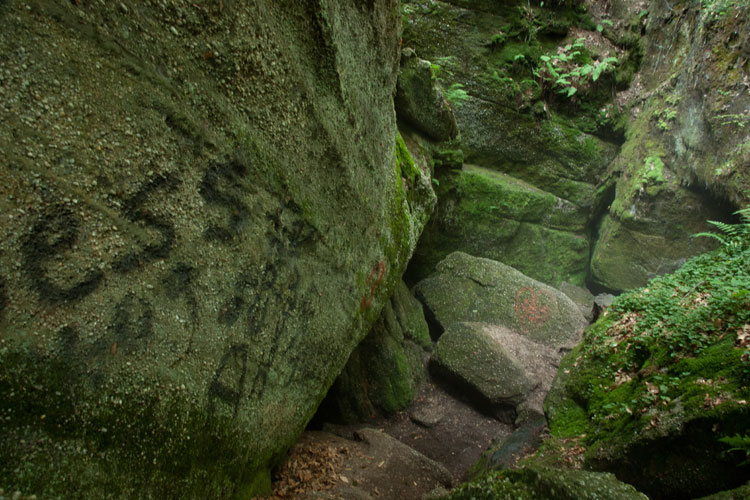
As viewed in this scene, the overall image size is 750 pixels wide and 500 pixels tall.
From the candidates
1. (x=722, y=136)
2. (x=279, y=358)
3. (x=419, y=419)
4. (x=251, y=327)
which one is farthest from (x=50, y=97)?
(x=722, y=136)

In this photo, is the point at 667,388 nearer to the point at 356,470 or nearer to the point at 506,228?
the point at 356,470

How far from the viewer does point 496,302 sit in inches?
368

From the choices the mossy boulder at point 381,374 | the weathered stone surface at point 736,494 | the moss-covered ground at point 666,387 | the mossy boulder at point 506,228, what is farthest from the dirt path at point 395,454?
the mossy boulder at point 506,228

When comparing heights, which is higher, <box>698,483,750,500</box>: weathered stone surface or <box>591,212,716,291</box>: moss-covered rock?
<box>591,212,716,291</box>: moss-covered rock

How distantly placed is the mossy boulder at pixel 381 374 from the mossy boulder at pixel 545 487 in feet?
12.6

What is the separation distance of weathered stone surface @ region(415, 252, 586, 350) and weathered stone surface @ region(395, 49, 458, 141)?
3.39 metres

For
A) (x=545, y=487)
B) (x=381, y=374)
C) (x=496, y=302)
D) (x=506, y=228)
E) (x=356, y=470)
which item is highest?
(x=506, y=228)

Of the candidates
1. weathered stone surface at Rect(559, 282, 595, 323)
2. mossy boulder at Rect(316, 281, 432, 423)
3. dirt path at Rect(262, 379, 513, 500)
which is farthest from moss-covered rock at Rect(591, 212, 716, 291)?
dirt path at Rect(262, 379, 513, 500)

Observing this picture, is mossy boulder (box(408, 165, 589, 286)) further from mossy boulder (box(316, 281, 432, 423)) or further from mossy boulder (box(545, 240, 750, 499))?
mossy boulder (box(545, 240, 750, 499))

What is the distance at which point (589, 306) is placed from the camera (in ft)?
38.8

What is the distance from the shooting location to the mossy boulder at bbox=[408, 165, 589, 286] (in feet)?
33.5

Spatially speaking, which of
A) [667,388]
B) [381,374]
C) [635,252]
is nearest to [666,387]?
[667,388]

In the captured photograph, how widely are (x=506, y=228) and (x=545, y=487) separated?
9.96 metres

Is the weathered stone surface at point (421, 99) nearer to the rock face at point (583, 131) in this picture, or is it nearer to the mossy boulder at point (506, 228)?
the rock face at point (583, 131)
